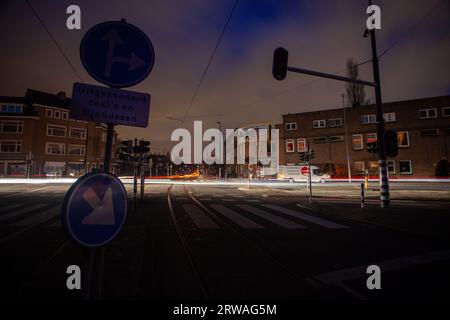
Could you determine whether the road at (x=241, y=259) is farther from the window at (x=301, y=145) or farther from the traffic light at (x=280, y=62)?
the window at (x=301, y=145)

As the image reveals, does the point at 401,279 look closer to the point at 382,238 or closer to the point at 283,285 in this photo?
the point at 283,285

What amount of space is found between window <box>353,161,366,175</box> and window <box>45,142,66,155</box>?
51.2 meters

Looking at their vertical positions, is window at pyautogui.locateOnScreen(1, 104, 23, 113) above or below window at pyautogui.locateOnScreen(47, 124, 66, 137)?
above

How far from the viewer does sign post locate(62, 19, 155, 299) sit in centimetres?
176

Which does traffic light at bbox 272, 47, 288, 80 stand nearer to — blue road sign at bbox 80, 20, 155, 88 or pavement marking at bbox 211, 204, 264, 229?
pavement marking at bbox 211, 204, 264, 229

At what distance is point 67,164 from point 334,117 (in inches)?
1928

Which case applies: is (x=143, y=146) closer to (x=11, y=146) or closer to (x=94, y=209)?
(x=94, y=209)

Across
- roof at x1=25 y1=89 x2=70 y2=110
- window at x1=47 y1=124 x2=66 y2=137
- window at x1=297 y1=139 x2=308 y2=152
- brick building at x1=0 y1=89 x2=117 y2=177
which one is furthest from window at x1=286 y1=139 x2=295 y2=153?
roof at x1=25 y1=89 x2=70 y2=110

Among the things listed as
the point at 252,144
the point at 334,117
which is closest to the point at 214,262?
the point at 334,117

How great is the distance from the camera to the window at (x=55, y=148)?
43.1 meters

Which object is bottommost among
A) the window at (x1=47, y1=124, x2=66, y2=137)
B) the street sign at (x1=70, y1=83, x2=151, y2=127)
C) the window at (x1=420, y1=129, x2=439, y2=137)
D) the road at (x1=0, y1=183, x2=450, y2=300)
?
the road at (x1=0, y1=183, x2=450, y2=300)

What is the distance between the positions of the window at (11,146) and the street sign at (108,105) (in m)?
51.3

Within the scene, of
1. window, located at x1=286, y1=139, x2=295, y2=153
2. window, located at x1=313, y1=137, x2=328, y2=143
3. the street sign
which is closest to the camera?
the street sign

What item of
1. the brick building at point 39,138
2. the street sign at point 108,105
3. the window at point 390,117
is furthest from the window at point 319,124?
the street sign at point 108,105
